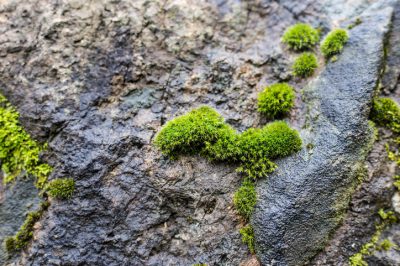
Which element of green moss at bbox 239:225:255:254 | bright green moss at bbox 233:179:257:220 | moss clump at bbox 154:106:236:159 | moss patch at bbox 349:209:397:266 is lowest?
moss patch at bbox 349:209:397:266

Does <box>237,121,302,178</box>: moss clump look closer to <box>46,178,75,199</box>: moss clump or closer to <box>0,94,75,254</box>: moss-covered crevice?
<box>46,178,75,199</box>: moss clump

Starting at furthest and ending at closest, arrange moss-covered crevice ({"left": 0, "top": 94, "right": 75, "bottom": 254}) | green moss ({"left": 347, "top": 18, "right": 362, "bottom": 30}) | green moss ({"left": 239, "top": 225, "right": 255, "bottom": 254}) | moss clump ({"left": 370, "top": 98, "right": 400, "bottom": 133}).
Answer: green moss ({"left": 347, "top": 18, "right": 362, "bottom": 30}) → moss clump ({"left": 370, "top": 98, "right": 400, "bottom": 133}) → moss-covered crevice ({"left": 0, "top": 94, "right": 75, "bottom": 254}) → green moss ({"left": 239, "top": 225, "right": 255, "bottom": 254})

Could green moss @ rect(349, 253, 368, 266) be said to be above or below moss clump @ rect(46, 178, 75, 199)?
below

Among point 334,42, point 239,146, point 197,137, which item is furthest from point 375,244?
point 334,42

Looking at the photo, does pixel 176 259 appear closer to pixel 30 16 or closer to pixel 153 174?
pixel 153 174

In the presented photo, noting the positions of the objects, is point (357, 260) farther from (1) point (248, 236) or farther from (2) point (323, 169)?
(1) point (248, 236)

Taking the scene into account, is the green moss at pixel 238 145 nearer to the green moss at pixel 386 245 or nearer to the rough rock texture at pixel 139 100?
the rough rock texture at pixel 139 100

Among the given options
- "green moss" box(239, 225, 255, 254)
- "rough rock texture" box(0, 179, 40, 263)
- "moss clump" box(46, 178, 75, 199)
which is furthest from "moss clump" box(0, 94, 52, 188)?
"green moss" box(239, 225, 255, 254)
